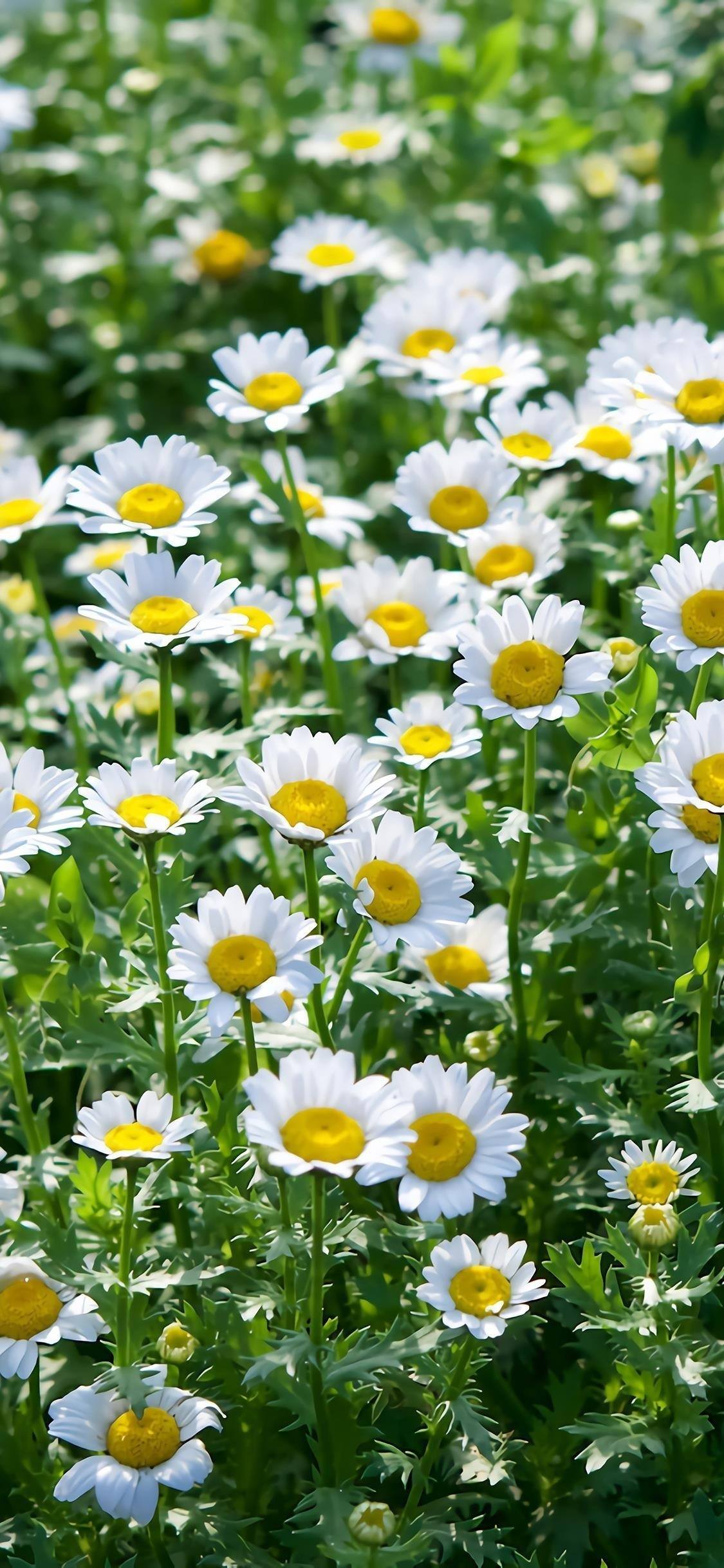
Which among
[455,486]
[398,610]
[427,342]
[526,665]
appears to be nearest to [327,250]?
[427,342]

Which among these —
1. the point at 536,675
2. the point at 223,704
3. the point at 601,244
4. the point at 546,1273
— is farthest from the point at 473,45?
the point at 546,1273

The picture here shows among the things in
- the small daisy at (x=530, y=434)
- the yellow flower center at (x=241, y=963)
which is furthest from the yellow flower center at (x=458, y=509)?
the yellow flower center at (x=241, y=963)

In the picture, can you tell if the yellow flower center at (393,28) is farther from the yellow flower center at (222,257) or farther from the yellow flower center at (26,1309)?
the yellow flower center at (26,1309)

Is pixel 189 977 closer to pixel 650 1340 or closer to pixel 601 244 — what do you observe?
pixel 650 1340

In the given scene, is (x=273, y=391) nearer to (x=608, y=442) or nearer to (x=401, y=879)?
(x=608, y=442)

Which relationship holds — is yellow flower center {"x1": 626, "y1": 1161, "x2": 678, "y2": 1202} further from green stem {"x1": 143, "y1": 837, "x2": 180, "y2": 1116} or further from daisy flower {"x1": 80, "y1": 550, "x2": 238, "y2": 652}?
daisy flower {"x1": 80, "y1": 550, "x2": 238, "y2": 652}

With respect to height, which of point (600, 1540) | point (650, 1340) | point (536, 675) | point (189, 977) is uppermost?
point (536, 675)
